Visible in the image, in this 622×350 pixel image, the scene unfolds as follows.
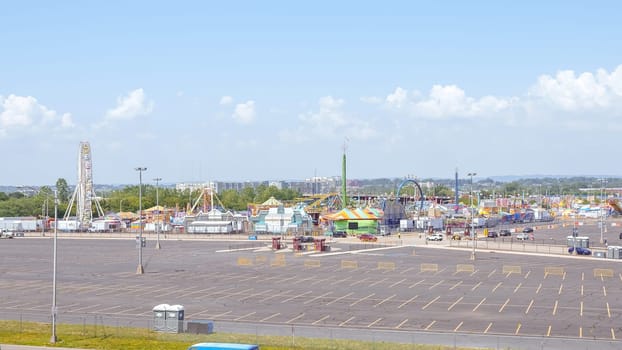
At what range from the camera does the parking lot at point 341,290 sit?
43.6 metres

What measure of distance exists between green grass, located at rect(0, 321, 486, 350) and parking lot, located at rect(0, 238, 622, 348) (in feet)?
11.2

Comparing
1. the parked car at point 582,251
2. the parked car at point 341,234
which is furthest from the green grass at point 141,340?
the parked car at point 341,234

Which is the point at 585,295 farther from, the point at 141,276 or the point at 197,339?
the point at 141,276

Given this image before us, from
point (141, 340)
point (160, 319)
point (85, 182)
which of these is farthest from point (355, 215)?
point (141, 340)

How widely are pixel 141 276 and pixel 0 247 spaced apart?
2060 inches

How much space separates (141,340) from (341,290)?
2369cm

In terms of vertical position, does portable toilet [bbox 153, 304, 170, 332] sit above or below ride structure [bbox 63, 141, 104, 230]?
below

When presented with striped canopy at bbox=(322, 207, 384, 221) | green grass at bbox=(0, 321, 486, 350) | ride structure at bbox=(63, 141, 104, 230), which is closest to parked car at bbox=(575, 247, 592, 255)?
striped canopy at bbox=(322, 207, 384, 221)

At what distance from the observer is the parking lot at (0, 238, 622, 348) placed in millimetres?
43594

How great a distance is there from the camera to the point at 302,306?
4950 centimetres

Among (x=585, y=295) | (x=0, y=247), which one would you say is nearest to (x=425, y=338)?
(x=585, y=295)

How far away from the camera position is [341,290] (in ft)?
190

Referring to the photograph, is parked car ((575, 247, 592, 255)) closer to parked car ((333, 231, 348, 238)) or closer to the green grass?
parked car ((333, 231, 348, 238))

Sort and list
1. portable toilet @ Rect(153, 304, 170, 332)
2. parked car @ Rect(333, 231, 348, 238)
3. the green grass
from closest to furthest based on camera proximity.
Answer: the green grass → portable toilet @ Rect(153, 304, 170, 332) → parked car @ Rect(333, 231, 348, 238)
